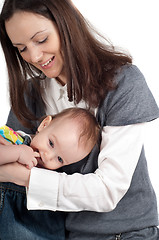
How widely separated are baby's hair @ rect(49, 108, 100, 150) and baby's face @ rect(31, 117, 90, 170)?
0.02 meters

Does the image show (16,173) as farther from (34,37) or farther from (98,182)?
(34,37)

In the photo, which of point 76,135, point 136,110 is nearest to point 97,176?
point 76,135

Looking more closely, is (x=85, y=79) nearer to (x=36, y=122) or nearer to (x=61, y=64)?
(x=61, y=64)

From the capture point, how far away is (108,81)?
77.2 inches

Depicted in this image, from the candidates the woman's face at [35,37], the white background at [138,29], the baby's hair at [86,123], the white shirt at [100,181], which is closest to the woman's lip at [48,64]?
the woman's face at [35,37]

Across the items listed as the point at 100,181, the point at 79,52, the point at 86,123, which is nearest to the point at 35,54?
the point at 79,52

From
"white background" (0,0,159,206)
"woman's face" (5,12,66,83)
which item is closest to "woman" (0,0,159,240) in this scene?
"woman's face" (5,12,66,83)

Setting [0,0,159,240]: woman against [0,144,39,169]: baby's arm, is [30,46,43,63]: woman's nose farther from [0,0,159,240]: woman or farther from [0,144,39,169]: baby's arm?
[0,144,39,169]: baby's arm

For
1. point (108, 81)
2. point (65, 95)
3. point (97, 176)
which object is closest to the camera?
point (97, 176)

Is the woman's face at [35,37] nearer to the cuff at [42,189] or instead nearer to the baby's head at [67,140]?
the baby's head at [67,140]

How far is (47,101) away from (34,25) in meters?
0.46

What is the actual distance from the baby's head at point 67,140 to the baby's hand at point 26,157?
0.31 feet

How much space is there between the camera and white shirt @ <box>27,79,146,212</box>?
180 cm

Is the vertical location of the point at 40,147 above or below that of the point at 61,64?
below
